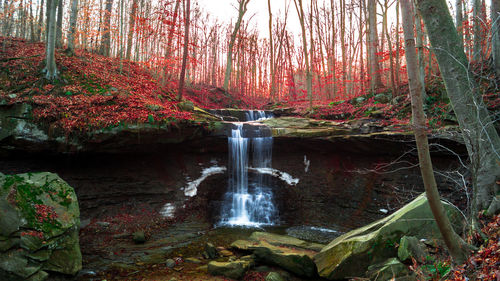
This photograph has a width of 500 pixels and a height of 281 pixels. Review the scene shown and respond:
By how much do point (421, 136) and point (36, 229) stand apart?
6873 millimetres

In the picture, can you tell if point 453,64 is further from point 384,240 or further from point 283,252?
point 283,252

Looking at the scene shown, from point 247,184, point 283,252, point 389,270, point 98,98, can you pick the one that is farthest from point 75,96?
point 389,270

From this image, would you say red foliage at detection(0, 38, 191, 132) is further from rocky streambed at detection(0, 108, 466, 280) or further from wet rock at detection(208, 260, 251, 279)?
wet rock at detection(208, 260, 251, 279)

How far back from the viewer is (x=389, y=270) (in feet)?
13.1

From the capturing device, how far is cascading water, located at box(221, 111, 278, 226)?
10156 millimetres

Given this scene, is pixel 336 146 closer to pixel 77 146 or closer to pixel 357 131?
pixel 357 131

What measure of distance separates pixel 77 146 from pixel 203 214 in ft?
15.8

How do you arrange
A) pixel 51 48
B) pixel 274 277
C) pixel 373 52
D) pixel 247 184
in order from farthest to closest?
pixel 373 52
pixel 247 184
pixel 51 48
pixel 274 277

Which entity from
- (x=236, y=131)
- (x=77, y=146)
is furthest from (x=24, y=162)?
(x=236, y=131)

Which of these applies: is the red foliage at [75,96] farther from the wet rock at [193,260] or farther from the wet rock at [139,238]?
the wet rock at [193,260]

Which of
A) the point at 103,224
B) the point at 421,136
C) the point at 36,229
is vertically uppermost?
the point at 421,136

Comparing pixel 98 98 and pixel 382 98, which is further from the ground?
pixel 382 98

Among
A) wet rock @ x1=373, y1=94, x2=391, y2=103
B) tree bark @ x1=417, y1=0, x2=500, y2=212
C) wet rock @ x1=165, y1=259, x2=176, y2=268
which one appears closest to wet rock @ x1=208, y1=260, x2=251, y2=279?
wet rock @ x1=165, y1=259, x2=176, y2=268

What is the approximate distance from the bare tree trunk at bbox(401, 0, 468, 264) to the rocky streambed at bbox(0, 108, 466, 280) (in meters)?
2.96
